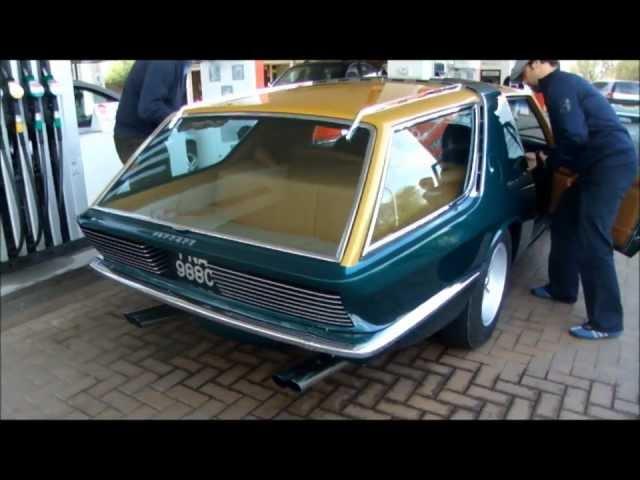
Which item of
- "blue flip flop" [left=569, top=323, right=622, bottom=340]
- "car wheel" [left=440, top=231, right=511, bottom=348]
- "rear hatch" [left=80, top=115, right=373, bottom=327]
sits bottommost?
"blue flip flop" [left=569, top=323, right=622, bottom=340]

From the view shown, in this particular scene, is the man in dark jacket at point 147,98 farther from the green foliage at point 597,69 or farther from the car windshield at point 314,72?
the green foliage at point 597,69

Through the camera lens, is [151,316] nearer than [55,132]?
Yes

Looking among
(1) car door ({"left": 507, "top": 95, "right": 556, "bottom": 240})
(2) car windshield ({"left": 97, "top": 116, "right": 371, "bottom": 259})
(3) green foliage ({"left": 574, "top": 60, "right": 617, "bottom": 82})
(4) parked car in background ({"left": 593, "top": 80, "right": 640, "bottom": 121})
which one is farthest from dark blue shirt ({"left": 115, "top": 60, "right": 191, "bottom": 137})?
(3) green foliage ({"left": 574, "top": 60, "right": 617, "bottom": 82})

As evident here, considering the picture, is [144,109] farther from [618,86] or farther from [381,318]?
[618,86]

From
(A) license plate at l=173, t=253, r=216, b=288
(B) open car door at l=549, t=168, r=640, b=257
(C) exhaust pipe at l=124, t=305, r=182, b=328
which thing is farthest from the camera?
(B) open car door at l=549, t=168, r=640, b=257

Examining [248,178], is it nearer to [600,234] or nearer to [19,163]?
[19,163]

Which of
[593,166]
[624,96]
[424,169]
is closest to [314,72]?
[593,166]

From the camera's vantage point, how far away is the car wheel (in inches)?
125

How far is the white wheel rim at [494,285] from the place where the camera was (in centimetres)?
346

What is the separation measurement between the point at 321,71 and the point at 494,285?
6.91 m

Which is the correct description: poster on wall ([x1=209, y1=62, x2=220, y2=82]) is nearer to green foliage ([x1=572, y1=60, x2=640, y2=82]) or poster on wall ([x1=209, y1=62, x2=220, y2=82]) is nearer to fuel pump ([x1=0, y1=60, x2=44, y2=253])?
fuel pump ([x1=0, y1=60, x2=44, y2=253])

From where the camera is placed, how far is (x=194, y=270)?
2.65m

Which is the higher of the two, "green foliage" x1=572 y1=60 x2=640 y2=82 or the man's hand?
"green foliage" x1=572 y1=60 x2=640 y2=82
